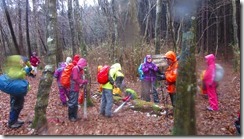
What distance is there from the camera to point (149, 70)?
978 centimetres

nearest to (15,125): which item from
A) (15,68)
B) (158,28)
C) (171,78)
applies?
(15,68)

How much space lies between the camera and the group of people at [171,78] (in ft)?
23.4

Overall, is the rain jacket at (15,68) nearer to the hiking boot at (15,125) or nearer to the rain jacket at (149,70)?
the hiking boot at (15,125)

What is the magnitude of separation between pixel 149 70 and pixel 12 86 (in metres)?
4.43

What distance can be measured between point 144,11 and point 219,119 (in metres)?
25.6

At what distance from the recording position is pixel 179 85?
5.71 m

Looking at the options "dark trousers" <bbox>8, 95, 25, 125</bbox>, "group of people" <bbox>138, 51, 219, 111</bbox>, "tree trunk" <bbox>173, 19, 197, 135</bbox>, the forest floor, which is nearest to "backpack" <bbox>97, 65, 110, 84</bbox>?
the forest floor

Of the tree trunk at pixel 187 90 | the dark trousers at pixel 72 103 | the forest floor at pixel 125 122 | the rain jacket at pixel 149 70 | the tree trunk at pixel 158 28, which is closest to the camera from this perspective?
the tree trunk at pixel 187 90

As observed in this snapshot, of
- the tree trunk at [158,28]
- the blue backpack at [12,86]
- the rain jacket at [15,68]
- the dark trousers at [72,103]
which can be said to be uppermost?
the tree trunk at [158,28]

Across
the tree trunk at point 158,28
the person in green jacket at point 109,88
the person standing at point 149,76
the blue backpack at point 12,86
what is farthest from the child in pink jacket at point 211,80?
the tree trunk at point 158,28

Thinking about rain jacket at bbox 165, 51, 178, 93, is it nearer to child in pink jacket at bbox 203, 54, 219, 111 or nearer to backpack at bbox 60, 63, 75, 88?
child in pink jacket at bbox 203, 54, 219, 111

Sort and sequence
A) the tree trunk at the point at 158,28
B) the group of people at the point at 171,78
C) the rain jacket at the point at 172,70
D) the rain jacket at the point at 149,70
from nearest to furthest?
1. the group of people at the point at 171,78
2. the rain jacket at the point at 172,70
3. the rain jacket at the point at 149,70
4. the tree trunk at the point at 158,28

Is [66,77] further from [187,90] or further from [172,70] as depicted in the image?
[187,90]

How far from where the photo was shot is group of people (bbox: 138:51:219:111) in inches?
281
